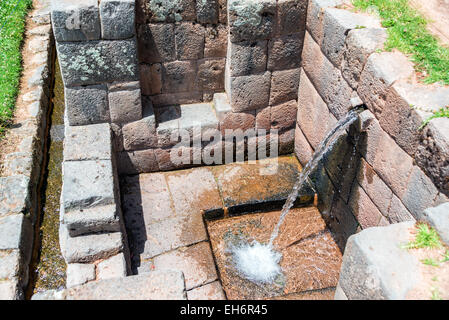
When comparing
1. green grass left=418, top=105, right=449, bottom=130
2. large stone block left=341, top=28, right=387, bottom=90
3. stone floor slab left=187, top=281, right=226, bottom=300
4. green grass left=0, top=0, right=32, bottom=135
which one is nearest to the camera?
green grass left=418, top=105, right=449, bottom=130

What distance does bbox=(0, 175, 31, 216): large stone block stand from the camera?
14.3 feet

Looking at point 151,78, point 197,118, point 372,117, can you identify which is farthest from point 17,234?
point 372,117

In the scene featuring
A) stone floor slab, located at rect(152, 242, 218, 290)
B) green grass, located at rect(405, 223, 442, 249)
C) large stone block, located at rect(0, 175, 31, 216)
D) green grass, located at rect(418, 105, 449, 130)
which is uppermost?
green grass, located at rect(418, 105, 449, 130)

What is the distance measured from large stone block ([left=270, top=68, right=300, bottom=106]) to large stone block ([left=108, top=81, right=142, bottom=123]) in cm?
144

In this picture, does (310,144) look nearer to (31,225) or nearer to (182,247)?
(182,247)

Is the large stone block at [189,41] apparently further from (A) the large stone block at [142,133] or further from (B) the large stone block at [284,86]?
(B) the large stone block at [284,86]

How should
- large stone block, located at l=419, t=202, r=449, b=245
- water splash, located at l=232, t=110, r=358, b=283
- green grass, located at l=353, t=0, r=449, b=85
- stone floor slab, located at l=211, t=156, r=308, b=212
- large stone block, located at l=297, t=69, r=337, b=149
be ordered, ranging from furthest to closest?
stone floor slab, located at l=211, t=156, r=308, b=212 → large stone block, located at l=297, t=69, r=337, b=149 → water splash, located at l=232, t=110, r=358, b=283 → green grass, located at l=353, t=0, r=449, b=85 → large stone block, located at l=419, t=202, r=449, b=245

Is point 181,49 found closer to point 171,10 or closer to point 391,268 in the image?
point 171,10

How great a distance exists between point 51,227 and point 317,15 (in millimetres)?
3297

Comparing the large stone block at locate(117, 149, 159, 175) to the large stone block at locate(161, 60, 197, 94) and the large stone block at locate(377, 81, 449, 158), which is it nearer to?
the large stone block at locate(161, 60, 197, 94)

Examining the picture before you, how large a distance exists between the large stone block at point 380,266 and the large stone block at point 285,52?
8.25ft

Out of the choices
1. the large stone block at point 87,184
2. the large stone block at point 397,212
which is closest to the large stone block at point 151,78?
the large stone block at point 87,184

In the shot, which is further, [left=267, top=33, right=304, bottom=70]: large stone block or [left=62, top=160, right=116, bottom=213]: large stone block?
[left=267, top=33, right=304, bottom=70]: large stone block

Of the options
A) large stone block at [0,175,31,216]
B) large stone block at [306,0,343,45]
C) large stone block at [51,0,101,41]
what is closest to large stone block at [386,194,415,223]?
large stone block at [306,0,343,45]
